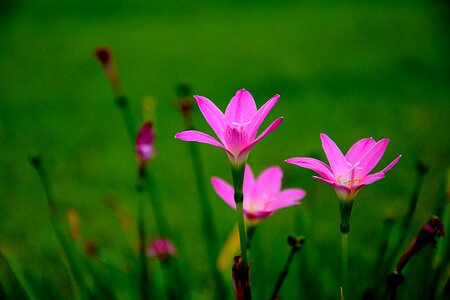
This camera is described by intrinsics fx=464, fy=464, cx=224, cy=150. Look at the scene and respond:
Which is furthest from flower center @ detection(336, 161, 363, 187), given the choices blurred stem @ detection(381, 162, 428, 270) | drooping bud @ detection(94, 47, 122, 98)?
drooping bud @ detection(94, 47, 122, 98)

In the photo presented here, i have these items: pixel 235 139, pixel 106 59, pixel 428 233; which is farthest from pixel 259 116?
pixel 106 59

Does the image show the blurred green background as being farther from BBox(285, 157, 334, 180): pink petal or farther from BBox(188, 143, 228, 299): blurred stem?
BBox(285, 157, 334, 180): pink petal

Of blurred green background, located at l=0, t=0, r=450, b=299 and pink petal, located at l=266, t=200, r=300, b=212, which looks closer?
pink petal, located at l=266, t=200, r=300, b=212

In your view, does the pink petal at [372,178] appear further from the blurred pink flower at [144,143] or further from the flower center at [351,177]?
the blurred pink flower at [144,143]

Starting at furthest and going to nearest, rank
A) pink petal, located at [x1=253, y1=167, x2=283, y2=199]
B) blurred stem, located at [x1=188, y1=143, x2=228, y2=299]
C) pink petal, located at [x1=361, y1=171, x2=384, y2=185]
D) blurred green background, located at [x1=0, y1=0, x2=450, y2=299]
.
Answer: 1. blurred green background, located at [x1=0, y1=0, x2=450, y2=299]
2. blurred stem, located at [x1=188, y1=143, x2=228, y2=299]
3. pink petal, located at [x1=253, y1=167, x2=283, y2=199]
4. pink petal, located at [x1=361, y1=171, x2=384, y2=185]

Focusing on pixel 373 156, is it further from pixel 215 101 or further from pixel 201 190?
pixel 215 101

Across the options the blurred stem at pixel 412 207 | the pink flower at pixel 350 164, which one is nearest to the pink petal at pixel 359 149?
the pink flower at pixel 350 164

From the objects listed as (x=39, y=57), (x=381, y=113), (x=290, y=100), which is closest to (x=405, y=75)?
(x=381, y=113)

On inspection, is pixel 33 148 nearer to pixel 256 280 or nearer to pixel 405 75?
pixel 256 280
